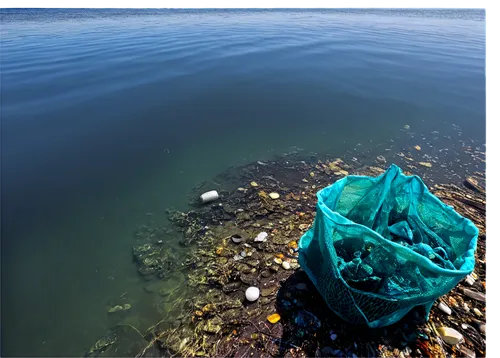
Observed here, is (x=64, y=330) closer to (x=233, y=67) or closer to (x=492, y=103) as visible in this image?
(x=492, y=103)

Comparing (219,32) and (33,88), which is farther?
(219,32)

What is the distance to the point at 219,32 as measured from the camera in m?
19.5

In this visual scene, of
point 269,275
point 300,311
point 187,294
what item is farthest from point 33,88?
point 300,311

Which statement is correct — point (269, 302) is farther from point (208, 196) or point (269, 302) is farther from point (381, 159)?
point (381, 159)

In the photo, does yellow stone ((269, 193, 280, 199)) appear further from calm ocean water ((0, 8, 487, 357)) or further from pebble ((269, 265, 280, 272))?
pebble ((269, 265, 280, 272))

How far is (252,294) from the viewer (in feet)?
12.0

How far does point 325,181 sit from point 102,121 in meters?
6.25

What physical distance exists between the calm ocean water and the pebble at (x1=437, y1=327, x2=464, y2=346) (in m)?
3.53

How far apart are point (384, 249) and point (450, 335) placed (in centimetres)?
138

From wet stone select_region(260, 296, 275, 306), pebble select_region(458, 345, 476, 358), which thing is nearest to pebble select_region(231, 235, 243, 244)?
wet stone select_region(260, 296, 275, 306)

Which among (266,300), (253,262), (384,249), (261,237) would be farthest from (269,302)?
(384,249)

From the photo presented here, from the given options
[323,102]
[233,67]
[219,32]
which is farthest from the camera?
[219,32]

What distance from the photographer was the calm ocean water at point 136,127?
4008 mm

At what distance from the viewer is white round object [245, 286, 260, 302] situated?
363 centimetres
